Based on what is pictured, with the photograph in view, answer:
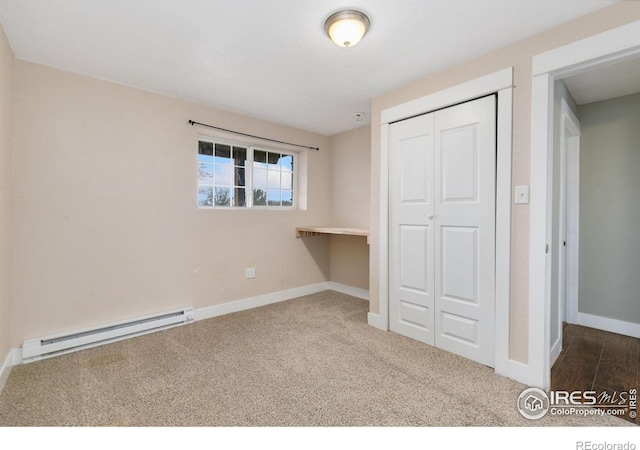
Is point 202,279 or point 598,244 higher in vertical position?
point 598,244

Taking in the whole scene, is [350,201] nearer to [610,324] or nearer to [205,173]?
[205,173]

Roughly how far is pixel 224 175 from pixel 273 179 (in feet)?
2.21

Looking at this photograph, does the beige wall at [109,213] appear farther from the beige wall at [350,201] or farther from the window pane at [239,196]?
the beige wall at [350,201]

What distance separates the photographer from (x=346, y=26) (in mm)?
1728

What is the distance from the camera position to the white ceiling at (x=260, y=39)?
1.65m

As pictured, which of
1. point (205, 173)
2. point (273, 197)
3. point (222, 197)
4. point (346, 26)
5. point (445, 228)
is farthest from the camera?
point (273, 197)

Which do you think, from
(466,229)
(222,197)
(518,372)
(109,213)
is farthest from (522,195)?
(109,213)

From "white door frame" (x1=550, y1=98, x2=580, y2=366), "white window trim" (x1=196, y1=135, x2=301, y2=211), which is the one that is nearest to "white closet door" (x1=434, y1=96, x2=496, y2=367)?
"white door frame" (x1=550, y1=98, x2=580, y2=366)

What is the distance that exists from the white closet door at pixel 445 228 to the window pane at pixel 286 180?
1.72 m

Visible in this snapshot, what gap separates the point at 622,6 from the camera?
157 centimetres

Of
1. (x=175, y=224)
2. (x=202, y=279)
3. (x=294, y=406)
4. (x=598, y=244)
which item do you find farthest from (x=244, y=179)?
(x=598, y=244)

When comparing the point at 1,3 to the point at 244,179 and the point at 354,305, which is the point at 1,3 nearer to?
the point at 244,179
